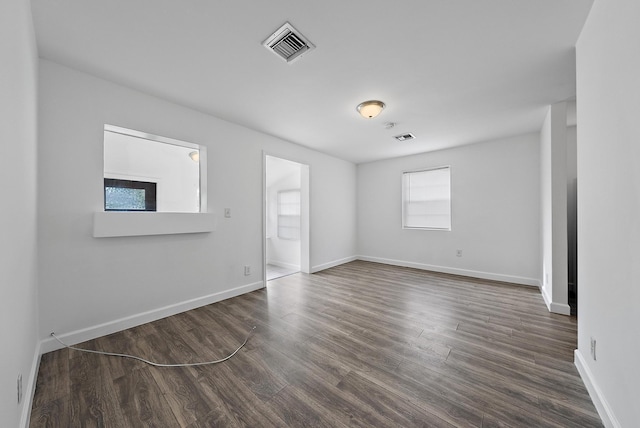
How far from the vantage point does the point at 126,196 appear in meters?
2.97

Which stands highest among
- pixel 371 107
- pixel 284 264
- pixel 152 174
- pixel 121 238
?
pixel 371 107

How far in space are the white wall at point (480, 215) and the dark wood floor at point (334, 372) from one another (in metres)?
1.40

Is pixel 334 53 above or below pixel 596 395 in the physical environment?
above

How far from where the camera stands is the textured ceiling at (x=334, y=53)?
60.6 inches

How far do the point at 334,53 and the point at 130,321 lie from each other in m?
3.24

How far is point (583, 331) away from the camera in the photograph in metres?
1.73

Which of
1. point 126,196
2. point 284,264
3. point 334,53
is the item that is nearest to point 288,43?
point 334,53

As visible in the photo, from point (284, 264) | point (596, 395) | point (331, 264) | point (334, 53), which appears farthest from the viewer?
point (284, 264)

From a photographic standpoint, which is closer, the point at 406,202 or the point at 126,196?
the point at 126,196

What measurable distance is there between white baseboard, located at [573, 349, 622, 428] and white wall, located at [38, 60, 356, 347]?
3490 mm

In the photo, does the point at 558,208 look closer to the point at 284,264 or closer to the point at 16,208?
the point at 16,208

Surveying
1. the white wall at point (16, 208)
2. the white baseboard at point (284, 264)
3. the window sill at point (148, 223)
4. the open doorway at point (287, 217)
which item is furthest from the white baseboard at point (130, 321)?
the white baseboard at point (284, 264)

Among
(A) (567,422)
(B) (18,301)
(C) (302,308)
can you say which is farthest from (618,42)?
(B) (18,301)

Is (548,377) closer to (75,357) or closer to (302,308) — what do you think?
(302,308)
